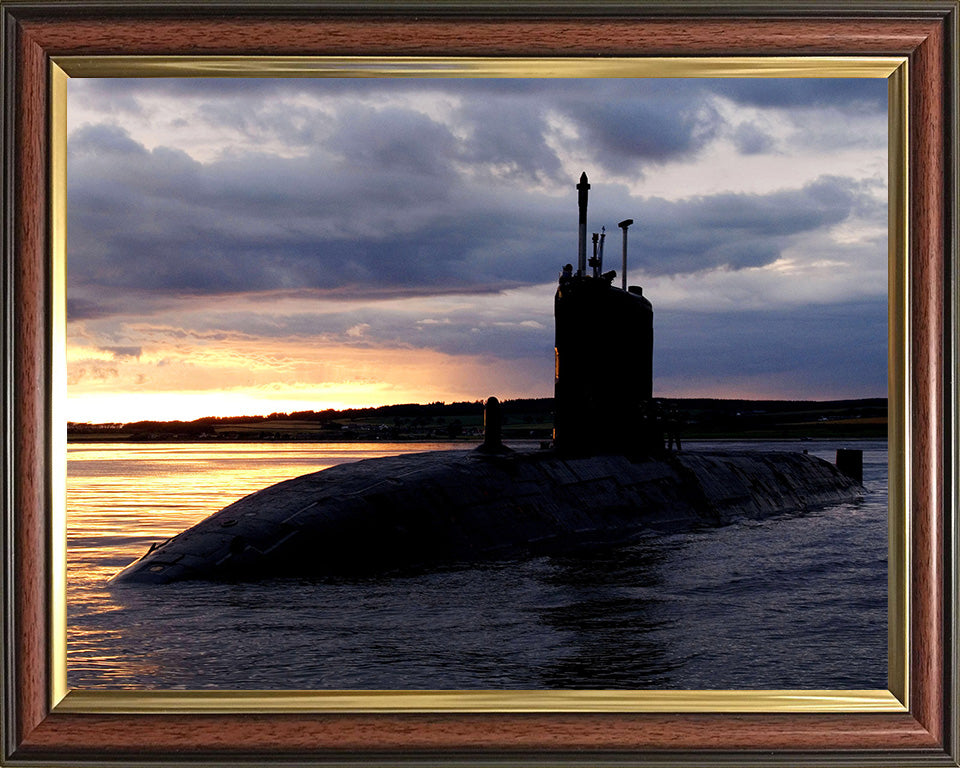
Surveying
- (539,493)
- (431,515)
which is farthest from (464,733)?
(539,493)

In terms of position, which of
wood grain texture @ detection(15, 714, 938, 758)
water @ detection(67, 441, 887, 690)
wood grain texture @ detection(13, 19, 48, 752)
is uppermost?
wood grain texture @ detection(13, 19, 48, 752)

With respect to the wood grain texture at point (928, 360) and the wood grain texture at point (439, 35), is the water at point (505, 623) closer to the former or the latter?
the wood grain texture at point (928, 360)

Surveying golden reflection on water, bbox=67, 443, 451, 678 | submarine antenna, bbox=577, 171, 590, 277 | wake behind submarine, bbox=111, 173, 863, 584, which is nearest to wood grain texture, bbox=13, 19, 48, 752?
golden reflection on water, bbox=67, 443, 451, 678

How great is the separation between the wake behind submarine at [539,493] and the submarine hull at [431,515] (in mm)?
21

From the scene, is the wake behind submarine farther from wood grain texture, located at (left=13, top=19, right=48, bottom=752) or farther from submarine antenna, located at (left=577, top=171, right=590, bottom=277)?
wood grain texture, located at (left=13, top=19, right=48, bottom=752)

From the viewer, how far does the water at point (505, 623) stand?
552cm

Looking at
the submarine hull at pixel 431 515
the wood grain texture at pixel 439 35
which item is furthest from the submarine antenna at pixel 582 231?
the wood grain texture at pixel 439 35

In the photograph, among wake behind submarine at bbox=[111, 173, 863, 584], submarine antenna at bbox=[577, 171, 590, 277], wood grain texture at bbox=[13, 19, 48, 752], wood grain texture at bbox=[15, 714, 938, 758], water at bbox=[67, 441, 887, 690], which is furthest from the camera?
A: submarine antenna at bbox=[577, 171, 590, 277]

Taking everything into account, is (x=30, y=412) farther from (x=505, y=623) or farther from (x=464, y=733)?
(x=505, y=623)

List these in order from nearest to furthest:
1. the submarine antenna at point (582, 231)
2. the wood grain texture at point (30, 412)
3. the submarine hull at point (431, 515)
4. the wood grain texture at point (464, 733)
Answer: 1. the wood grain texture at point (464, 733)
2. the wood grain texture at point (30, 412)
3. the submarine hull at point (431, 515)
4. the submarine antenna at point (582, 231)

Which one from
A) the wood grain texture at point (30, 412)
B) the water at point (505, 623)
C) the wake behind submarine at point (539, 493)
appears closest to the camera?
the wood grain texture at point (30, 412)

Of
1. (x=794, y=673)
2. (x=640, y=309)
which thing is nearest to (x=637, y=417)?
(x=640, y=309)

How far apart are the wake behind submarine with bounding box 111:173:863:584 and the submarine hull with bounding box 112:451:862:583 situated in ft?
0.07

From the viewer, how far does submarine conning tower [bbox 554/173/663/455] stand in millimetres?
16484
